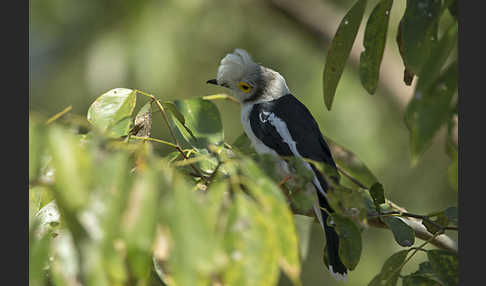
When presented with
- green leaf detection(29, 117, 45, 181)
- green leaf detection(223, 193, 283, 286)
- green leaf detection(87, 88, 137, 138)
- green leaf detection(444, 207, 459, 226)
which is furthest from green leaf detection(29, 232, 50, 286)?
green leaf detection(444, 207, 459, 226)

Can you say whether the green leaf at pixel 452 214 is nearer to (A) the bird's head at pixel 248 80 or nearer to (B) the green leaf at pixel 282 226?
(B) the green leaf at pixel 282 226

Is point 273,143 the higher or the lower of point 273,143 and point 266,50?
the higher

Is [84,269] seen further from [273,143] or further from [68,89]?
[68,89]

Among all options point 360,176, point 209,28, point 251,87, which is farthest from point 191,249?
point 209,28

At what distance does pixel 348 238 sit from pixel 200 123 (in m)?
1.07

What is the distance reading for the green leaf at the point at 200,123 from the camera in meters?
2.98

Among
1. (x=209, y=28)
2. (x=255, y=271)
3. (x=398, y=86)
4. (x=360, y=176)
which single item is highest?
(x=255, y=271)

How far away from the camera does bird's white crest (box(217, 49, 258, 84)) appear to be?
155 inches

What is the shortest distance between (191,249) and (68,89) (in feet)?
29.6

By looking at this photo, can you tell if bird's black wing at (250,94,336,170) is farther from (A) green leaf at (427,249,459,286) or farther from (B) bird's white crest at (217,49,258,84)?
(A) green leaf at (427,249,459,286)

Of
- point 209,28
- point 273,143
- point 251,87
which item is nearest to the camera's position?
point 273,143

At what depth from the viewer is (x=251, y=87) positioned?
13.6ft

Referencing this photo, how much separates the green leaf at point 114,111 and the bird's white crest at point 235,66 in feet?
4.34

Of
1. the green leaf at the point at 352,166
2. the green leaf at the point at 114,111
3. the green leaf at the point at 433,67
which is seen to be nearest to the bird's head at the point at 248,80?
the green leaf at the point at 352,166
